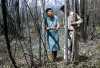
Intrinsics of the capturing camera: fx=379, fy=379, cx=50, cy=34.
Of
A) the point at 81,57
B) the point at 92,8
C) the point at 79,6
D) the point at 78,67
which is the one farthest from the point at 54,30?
the point at 92,8

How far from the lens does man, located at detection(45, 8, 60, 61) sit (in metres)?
9.96

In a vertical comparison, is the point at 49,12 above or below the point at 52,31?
above

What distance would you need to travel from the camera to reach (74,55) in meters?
9.79

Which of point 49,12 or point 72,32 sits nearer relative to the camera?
point 72,32

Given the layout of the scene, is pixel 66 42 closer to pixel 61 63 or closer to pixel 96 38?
Result: pixel 61 63

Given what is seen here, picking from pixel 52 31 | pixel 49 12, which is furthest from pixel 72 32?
pixel 49 12

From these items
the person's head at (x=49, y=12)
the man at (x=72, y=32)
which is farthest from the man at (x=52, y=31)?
the man at (x=72, y=32)

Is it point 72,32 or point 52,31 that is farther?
point 52,31

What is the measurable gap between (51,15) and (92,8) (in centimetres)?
761

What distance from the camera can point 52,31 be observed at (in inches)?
397

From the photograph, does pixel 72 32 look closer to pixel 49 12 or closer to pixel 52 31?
pixel 52 31

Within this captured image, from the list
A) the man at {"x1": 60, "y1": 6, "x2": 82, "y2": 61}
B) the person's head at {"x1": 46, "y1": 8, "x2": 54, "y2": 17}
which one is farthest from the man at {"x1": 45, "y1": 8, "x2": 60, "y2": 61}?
the man at {"x1": 60, "y1": 6, "x2": 82, "y2": 61}

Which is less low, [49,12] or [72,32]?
[49,12]

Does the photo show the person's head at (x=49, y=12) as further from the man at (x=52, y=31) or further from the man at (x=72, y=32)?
the man at (x=72, y=32)
